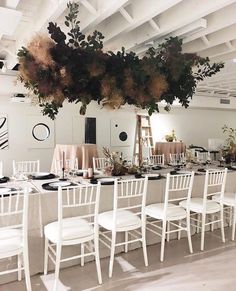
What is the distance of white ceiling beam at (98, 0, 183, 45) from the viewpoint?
248cm

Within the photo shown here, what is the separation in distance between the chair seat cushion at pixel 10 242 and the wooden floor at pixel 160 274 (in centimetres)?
54

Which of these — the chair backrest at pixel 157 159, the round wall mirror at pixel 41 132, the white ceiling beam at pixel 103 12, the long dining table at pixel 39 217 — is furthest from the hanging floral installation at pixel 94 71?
the round wall mirror at pixel 41 132

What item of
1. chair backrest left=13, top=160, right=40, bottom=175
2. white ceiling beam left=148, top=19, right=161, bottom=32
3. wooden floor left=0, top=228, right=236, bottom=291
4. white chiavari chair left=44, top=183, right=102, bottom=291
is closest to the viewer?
white chiavari chair left=44, top=183, right=102, bottom=291

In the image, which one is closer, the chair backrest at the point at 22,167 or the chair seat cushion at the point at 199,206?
the chair seat cushion at the point at 199,206

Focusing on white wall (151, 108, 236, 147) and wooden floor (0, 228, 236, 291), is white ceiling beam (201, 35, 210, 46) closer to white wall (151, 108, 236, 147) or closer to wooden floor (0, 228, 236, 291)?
wooden floor (0, 228, 236, 291)

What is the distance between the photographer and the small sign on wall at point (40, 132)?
23.0ft

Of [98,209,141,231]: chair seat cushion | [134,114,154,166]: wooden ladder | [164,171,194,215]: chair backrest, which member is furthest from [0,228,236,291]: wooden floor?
[134,114,154,166]: wooden ladder

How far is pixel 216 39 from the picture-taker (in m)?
3.57

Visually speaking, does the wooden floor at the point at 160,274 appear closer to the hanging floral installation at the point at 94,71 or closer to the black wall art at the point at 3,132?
the hanging floral installation at the point at 94,71

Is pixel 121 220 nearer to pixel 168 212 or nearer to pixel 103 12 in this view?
pixel 168 212

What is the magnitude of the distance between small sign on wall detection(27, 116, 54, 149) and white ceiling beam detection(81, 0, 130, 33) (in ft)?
14.2

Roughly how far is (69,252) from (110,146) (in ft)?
17.1

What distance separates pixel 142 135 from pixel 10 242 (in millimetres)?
6440

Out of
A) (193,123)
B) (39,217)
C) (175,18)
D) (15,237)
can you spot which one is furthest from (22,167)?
(193,123)
